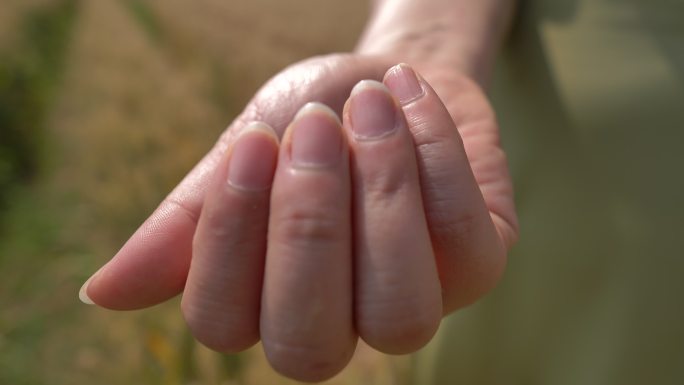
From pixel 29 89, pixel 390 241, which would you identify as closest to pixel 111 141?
pixel 29 89

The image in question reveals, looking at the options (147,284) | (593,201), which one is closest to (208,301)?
(147,284)

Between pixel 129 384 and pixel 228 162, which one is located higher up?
pixel 228 162

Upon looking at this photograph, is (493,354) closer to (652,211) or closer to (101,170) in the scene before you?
(652,211)

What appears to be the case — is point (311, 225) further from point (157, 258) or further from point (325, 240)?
point (157, 258)

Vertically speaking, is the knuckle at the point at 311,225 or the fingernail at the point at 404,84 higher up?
the fingernail at the point at 404,84

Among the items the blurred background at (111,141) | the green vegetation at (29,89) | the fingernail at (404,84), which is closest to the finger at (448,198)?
the fingernail at (404,84)

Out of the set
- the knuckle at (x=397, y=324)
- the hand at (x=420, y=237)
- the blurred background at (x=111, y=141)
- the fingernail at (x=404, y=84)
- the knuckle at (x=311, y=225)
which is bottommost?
the blurred background at (x=111, y=141)

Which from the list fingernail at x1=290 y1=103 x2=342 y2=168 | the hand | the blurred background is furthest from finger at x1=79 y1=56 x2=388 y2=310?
the blurred background

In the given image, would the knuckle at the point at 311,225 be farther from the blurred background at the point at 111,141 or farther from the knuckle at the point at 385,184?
the blurred background at the point at 111,141
